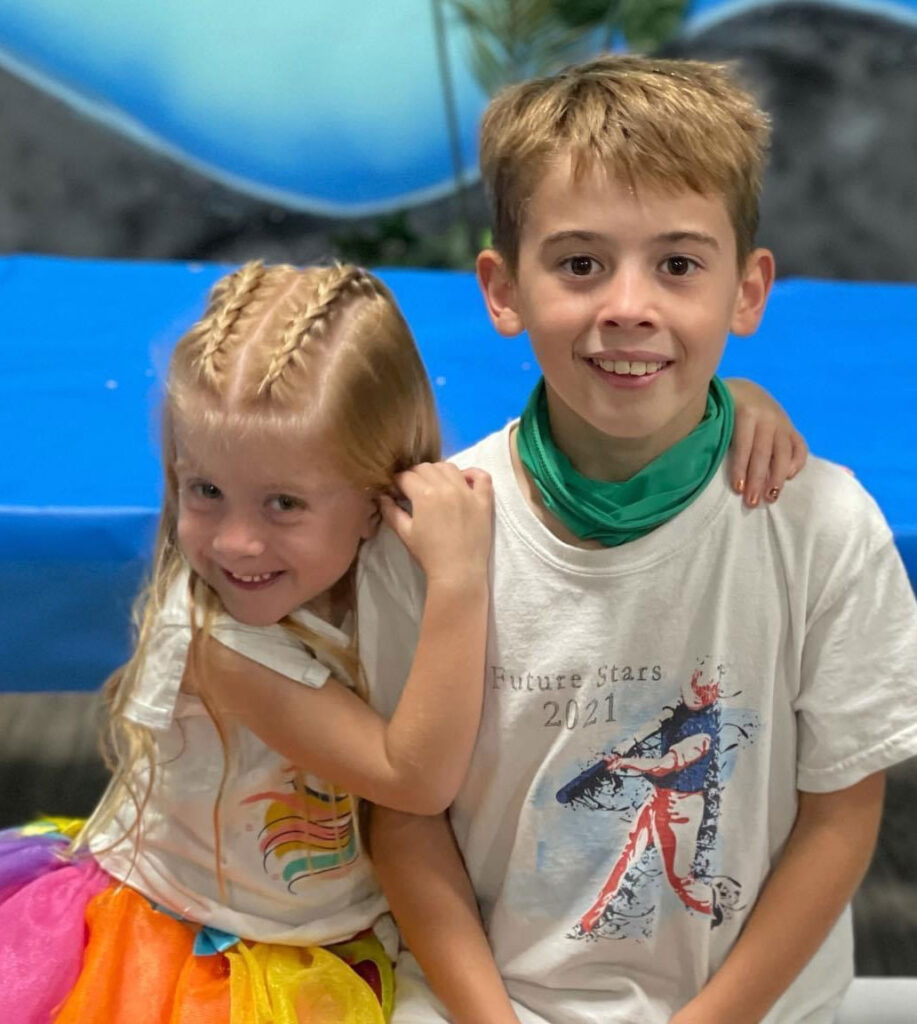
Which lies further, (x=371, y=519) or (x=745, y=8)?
(x=745, y=8)

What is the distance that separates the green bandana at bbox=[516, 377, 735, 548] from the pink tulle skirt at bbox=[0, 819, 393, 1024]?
17.2 inches

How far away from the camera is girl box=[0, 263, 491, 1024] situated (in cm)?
101

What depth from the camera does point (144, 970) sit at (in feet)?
3.55

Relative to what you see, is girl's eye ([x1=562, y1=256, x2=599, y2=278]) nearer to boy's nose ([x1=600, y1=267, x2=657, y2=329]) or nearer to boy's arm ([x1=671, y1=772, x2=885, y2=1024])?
boy's nose ([x1=600, y1=267, x2=657, y2=329])

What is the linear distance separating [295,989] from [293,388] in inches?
19.9

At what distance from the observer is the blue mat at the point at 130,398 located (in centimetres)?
145

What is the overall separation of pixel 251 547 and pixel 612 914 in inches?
17.6

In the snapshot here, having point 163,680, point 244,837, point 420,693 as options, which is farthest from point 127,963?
point 420,693

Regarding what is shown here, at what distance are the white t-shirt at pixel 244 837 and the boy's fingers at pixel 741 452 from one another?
359 millimetres

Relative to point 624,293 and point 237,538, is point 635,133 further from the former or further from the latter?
point 237,538

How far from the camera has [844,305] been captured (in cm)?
232

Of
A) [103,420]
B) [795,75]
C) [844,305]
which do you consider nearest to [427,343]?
[103,420]

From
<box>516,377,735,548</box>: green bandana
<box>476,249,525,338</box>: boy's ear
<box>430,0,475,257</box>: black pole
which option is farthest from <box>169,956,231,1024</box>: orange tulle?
<box>430,0,475,257</box>: black pole

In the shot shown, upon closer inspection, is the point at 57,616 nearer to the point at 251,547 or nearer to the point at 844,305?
the point at 251,547
